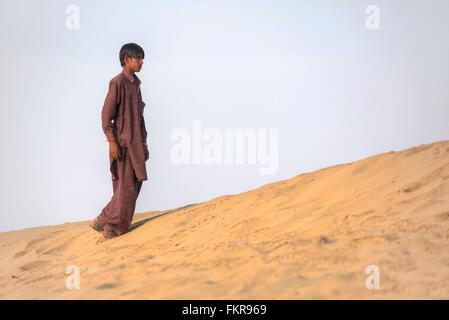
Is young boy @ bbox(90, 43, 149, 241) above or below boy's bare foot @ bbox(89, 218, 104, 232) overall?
above

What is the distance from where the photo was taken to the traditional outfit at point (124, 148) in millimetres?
4719

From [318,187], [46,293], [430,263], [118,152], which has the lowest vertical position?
[46,293]

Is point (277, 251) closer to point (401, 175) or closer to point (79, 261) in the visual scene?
point (401, 175)

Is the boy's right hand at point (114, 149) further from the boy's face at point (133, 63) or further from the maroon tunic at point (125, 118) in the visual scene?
the boy's face at point (133, 63)

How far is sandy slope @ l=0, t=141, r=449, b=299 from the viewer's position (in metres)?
2.41

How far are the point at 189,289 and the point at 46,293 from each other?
3.50 feet

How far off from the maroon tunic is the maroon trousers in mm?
56

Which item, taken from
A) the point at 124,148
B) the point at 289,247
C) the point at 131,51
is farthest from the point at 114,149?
the point at 289,247

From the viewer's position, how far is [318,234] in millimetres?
3170

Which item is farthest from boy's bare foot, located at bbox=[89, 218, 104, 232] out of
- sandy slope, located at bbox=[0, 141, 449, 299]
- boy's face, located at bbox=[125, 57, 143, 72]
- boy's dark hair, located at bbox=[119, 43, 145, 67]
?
boy's dark hair, located at bbox=[119, 43, 145, 67]

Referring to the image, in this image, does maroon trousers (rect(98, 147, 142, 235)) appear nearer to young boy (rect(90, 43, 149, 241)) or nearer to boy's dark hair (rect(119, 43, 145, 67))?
young boy (rect(90, 43, 149, 241))
